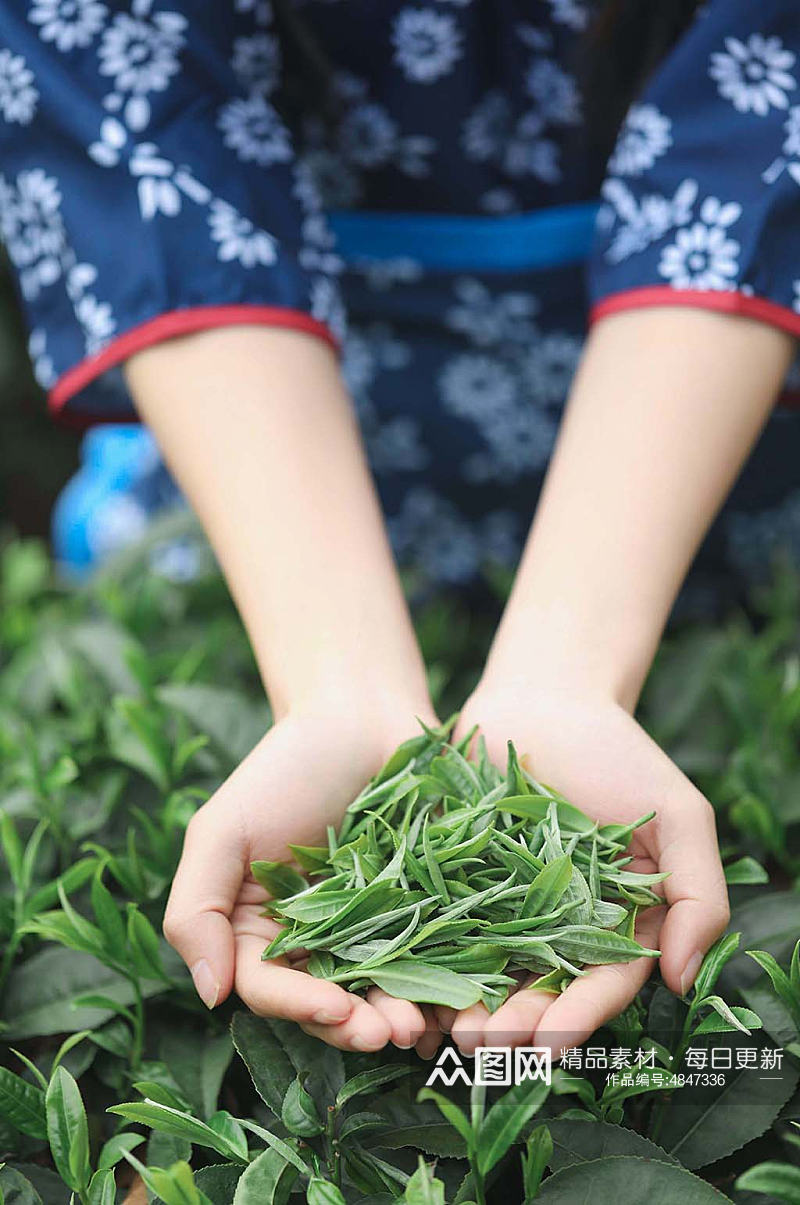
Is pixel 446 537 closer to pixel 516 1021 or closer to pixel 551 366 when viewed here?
pixel 551 366

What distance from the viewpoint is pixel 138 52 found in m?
1.07

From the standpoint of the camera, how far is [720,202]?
1.02 m

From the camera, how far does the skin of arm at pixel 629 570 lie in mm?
816

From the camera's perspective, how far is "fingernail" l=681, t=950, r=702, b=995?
0.75 meters

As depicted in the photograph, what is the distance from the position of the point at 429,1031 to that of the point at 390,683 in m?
0.29

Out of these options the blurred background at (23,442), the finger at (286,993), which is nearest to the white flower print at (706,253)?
the finger at (286,993)

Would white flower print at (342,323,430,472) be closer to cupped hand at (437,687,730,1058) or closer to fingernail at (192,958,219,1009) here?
cupped hand at (437,687,730,1058)

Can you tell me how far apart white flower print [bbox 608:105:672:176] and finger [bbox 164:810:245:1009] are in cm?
73

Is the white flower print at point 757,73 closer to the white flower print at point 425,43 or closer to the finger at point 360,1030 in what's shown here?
the white flower print at point 425,43

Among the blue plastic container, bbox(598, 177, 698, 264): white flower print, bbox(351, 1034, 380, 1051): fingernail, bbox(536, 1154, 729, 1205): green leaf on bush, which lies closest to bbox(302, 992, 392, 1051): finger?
bbox(351, 1034, 380, 1051): fingernail

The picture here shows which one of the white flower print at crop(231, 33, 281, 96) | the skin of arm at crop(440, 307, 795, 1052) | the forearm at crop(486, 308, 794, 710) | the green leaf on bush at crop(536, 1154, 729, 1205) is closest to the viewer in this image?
the green leaf on bush at crop(536, 1154, 729, 1205)

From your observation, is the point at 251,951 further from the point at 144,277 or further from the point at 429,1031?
the point at 144,277

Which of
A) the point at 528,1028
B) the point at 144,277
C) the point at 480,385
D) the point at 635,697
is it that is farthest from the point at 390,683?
the point at 480,385

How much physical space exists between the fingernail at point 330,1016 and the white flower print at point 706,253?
672mm
